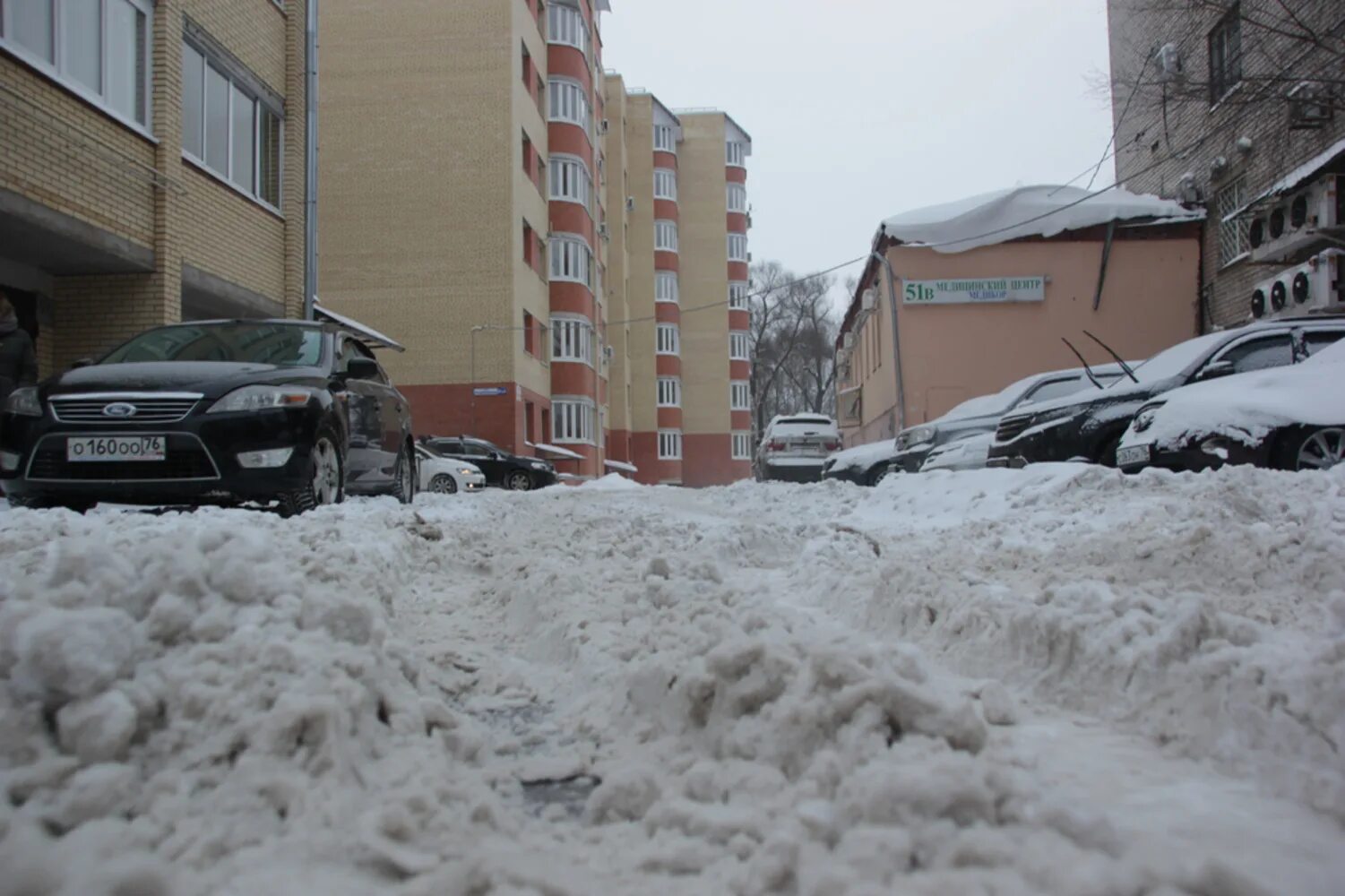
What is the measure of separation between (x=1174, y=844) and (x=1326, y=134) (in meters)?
18.4

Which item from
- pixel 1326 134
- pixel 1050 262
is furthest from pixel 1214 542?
pixel 1050 262

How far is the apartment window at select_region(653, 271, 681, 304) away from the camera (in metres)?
48.2

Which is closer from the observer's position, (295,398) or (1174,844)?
(1174,844)

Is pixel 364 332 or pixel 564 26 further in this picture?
pixel 564 26

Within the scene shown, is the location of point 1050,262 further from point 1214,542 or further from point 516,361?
point 1214,542

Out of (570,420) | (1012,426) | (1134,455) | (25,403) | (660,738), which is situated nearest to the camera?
(660,738)

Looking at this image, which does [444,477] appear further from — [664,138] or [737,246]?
[737,246]

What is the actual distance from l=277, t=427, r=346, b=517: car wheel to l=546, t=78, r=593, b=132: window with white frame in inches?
1052

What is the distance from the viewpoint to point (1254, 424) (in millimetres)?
6812

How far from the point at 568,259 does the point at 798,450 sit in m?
14.7

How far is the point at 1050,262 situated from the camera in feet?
72.2

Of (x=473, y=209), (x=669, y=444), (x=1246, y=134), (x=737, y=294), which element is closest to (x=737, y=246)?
(x=737, y=294)

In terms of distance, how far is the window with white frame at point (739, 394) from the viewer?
51.2 meters

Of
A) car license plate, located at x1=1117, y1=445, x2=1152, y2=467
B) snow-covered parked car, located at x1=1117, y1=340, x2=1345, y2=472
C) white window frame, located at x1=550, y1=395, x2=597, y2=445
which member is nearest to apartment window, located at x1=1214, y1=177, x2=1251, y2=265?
snow-covered parked car, located at x1=1117, y1=340, x2=1345, y2=472
